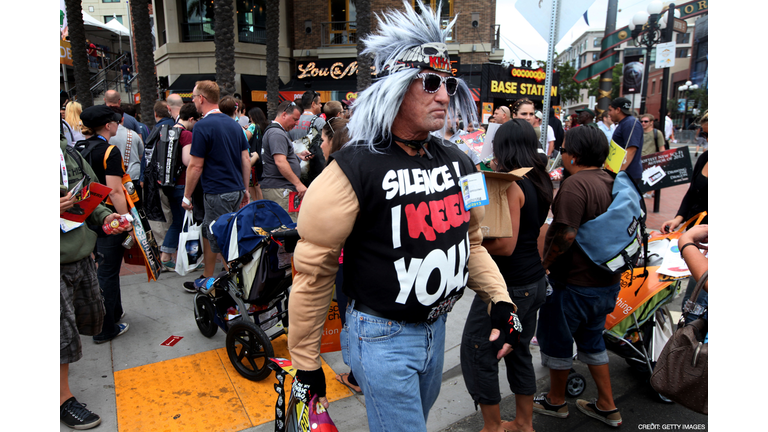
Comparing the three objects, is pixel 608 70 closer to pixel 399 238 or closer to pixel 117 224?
pixel 117 224

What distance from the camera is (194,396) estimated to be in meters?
3.11

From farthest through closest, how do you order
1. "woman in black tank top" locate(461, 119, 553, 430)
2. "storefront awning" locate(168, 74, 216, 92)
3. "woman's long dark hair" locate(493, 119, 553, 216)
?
"storefront awning" locate(168, 74, 216, 92)
"woman's long dark hair" locate(493, 119, 553, 216)
"woman in black tank top" locate(461, 119, 553, 430)

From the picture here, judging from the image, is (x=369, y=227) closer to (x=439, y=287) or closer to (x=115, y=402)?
(x=439, y=287)

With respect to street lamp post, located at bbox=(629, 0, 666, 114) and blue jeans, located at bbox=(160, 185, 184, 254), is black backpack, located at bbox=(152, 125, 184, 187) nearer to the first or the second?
blue jeans, located at bbox=(160, 185, 184, 254)

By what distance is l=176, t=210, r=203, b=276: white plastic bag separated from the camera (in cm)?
423

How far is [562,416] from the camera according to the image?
3.03 metres

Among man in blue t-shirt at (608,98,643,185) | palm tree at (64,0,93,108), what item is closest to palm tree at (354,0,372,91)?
palm tree at (64,0,93,108)

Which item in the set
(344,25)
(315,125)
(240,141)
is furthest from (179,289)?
(344,25)

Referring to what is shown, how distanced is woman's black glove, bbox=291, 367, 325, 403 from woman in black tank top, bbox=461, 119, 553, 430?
116 cm

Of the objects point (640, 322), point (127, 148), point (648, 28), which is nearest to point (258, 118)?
point (127, 148)

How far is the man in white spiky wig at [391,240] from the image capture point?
1597mm

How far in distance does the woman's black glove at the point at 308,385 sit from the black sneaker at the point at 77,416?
75.6 inches

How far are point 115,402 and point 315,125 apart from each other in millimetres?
4100

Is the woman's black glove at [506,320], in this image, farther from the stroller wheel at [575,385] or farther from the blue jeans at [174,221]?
the blue jeans at [174,221]
